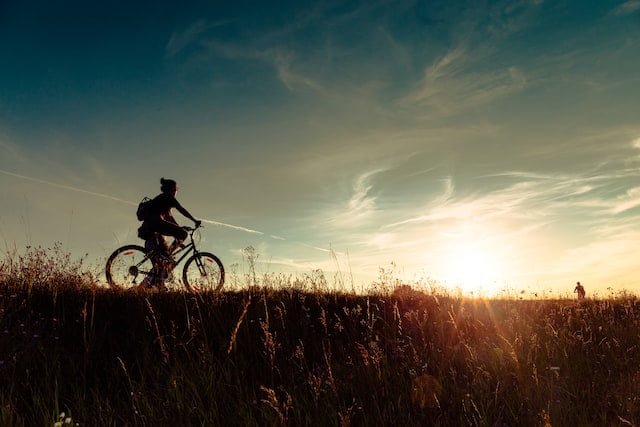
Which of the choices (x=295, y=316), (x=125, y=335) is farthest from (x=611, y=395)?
(x=125, y=335)

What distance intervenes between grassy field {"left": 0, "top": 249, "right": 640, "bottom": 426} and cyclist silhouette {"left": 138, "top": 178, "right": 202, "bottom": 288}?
241cm

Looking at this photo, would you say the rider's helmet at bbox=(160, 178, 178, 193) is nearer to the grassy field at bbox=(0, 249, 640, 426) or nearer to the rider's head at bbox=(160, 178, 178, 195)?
the rider's head at bbox=(160, 178, 178, 195)

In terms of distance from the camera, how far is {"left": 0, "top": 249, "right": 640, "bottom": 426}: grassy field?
410 centimetres

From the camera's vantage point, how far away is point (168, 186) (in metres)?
11.9

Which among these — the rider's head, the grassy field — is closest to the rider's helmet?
the rider's head

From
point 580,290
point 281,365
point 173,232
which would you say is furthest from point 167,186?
point 580,290

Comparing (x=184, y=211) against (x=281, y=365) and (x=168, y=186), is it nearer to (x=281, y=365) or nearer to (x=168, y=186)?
(x=168, y=186)

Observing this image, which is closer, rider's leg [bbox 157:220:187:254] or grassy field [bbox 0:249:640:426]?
grassy field [bbox 0:249:640:426]

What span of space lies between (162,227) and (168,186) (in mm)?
997

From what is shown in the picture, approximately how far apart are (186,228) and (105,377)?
269 inches

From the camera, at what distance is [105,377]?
5.79 meters

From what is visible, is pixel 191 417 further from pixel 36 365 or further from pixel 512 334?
pixel 512 334

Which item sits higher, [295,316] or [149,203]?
[149,203]

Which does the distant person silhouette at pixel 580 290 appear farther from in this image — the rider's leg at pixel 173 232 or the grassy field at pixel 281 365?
the rider's leg at pixel 173 232
